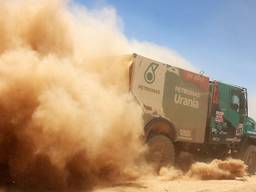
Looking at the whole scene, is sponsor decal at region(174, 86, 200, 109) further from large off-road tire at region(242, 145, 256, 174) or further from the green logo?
large off-road tire at region(242, 145, 256, 174)

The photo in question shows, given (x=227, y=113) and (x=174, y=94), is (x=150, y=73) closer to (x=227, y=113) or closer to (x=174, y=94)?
(x=174, y=94)

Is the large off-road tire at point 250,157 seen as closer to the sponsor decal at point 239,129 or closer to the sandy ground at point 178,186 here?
the sponsor decal at point 239,129

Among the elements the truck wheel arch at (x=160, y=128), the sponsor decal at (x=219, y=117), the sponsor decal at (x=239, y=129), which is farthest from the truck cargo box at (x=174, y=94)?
the sponsor decal at (x=239, y=129)

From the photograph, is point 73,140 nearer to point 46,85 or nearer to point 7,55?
point 46,85

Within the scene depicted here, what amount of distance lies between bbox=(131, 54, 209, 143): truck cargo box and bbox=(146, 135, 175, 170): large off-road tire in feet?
1.57

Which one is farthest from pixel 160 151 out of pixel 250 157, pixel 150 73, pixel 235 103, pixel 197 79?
pixel 250 157

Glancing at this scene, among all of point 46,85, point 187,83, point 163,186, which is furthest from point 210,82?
point 46,85

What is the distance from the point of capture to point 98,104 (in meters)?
8.75

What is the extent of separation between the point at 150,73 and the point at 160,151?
205cm

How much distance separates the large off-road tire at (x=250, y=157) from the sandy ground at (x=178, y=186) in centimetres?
362

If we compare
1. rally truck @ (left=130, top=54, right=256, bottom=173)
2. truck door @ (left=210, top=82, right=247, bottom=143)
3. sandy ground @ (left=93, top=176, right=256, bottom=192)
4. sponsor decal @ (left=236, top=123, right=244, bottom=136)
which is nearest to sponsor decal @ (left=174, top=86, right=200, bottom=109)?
rally truck @ (left=130, top=54, right=256, bottom=173)

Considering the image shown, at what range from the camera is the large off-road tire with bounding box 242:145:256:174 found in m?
14.3

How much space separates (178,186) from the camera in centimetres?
963

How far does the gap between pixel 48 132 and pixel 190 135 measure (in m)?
5.49
